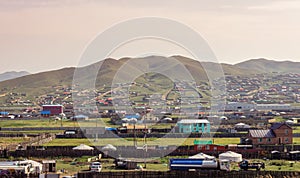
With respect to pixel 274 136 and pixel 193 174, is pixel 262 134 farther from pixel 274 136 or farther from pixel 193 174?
pixel 193 174

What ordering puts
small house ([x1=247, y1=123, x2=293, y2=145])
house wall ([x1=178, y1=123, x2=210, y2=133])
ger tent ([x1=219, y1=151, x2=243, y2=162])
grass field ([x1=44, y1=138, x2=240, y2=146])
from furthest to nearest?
house wall ([x1=178, y1=123, x2=210, y2=133]) < grass field ([x1=44, y1=138, x2=240, y2=146]) < small house ([x1=247, y1=123, x2=293, y2=145]) < ger tent ([x1=219, y1=151, x2=243, y2=162])

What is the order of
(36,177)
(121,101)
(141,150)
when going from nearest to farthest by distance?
(36,177), (141,150), (121,101)

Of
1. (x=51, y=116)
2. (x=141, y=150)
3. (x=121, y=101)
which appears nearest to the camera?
(x=141, y=150)

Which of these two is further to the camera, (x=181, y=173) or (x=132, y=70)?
(x=132, y=70)

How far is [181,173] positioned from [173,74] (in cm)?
16892

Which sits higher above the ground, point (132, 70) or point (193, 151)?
point (132, 70)

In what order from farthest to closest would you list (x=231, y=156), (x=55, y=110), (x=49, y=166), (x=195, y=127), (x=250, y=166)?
(x=55, y=110)
(x=195, y=127)
(x=231, y=156)
(x=49, y=166)
(x=250, y=166)

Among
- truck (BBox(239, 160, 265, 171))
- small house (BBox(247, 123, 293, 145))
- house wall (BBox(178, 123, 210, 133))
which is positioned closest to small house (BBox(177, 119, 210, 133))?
house wall (BBox(178, 123, 210, 133))

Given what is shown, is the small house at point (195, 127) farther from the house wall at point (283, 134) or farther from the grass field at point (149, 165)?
the grass field at point (149, 165)

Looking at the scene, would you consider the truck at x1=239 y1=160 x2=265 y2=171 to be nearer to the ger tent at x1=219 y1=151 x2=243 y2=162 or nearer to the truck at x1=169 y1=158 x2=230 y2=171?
the truck at x1=169 y1=158 x2=230 y2=171

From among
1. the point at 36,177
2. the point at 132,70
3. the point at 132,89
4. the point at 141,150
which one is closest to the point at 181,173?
the point at 36,177

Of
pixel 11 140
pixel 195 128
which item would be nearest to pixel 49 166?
pixel 11 140

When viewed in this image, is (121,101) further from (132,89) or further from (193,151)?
(193,151)

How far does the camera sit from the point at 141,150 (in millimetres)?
40656
